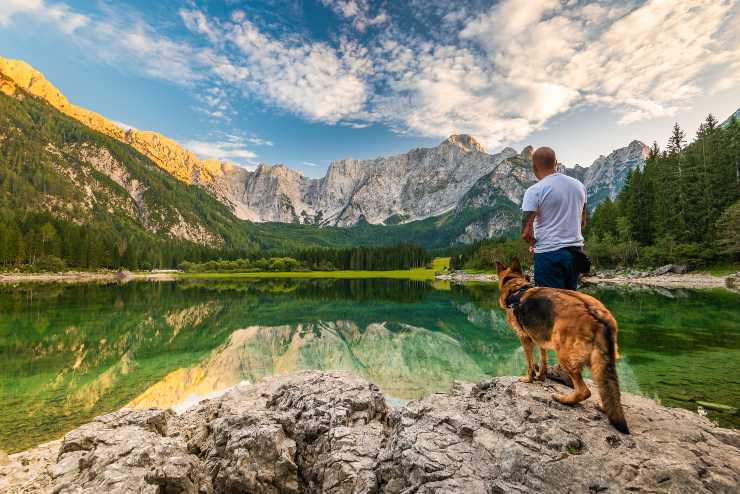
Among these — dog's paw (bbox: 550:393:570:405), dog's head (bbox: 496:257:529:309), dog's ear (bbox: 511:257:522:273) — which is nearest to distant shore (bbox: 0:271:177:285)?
dog's head (bbox: 496:257:529:309)

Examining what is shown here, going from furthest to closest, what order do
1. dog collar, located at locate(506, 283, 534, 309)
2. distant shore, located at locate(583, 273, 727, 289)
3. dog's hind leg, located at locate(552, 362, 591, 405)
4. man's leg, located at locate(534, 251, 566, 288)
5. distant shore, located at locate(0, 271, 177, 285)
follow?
distant shore, located at locate(0, 271, 177, 285) → distant shore, located at locate(583, 273, 727, 289) → man's leg, located at locate(534, 251, 566, 288) → dog collar, located at locate(506, 283, 534, 309) → dog's hind leg, located at locate(552, 362, 591, 405)

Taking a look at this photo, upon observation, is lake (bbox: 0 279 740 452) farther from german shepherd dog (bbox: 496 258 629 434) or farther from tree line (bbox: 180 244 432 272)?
tree line (bbox: 180 244 432 272)

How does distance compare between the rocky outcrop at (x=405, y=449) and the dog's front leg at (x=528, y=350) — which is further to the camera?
the dog's front leg at (x=528, y=350)

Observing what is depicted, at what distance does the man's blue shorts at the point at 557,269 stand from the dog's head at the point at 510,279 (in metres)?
0.37

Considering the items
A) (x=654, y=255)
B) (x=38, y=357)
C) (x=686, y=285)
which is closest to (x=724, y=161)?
(x=654, y=255)

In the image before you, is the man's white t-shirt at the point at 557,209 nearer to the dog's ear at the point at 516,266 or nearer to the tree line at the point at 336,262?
the dog's ear at the point at 516,266

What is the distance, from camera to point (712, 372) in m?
15.2

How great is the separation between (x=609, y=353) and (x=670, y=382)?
14.0 m

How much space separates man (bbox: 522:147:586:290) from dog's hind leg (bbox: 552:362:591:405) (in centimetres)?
177

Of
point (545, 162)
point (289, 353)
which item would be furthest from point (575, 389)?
point (289, 353)

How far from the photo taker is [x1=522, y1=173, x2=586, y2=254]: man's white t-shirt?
633 cm

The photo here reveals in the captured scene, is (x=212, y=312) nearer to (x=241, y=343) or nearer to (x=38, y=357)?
(x=241, y=343)

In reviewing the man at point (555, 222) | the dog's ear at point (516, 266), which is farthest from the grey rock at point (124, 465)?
the man at point (555, 222)

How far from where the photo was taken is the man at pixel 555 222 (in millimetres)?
6352
